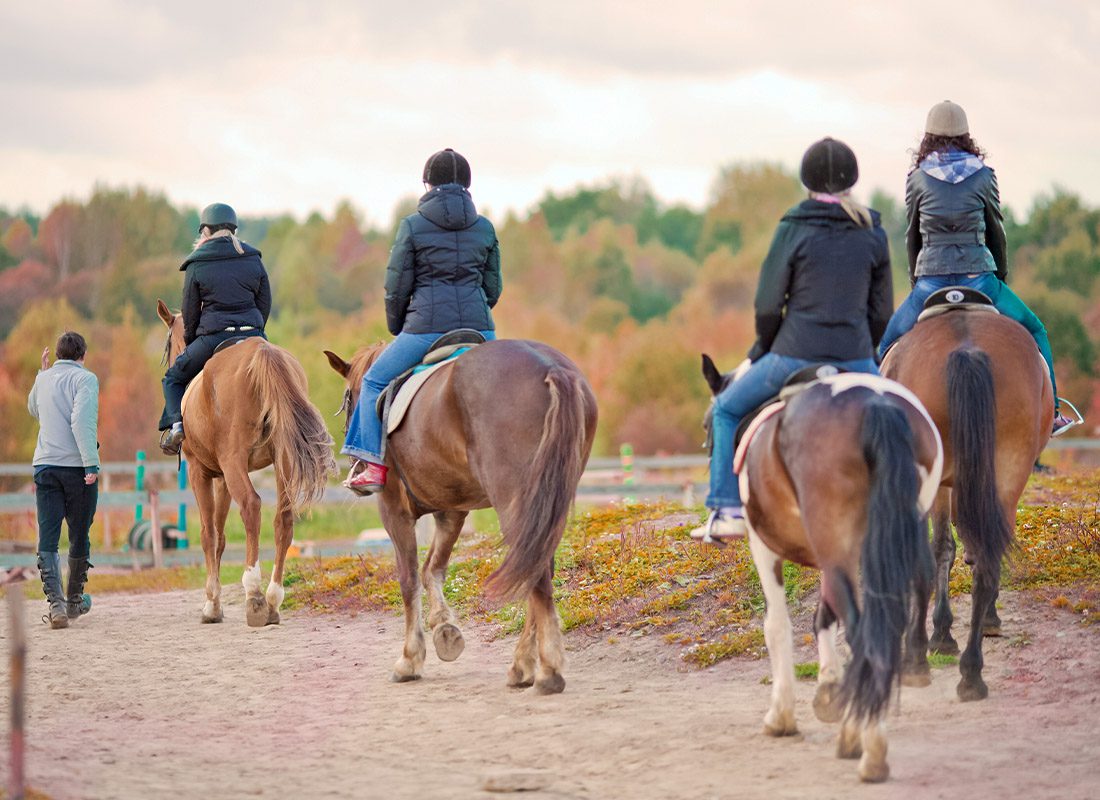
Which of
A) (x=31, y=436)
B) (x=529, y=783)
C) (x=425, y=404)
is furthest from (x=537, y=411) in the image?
(x=31, y=436)

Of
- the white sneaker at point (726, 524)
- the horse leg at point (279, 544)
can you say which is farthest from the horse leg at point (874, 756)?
the horse leg at point (279, 544)

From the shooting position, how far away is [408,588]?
952 centimetres

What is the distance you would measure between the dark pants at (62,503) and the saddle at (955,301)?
7633 mm

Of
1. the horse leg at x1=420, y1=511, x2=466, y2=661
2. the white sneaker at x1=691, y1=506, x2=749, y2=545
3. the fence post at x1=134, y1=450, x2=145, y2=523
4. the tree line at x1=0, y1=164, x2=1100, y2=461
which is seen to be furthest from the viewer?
the tree line at x1=0, y1=164, x2=1100, y2=461

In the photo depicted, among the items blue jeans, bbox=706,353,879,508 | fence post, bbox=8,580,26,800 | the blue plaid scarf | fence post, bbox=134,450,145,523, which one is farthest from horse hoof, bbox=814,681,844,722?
fence post, bbox=134,450,145,523

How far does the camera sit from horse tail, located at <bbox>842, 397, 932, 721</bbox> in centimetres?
615

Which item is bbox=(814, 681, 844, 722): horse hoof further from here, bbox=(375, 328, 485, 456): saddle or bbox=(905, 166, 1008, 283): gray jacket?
bbox=(375, 328, 485, 456): saddle

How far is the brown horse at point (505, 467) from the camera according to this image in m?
8.20

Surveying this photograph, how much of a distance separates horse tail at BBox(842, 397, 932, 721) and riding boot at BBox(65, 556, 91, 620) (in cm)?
879

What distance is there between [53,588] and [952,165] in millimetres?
8638

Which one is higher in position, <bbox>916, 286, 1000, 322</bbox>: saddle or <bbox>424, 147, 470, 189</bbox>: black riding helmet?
<bbox>424, 147, 470, 189</bbox>: black riding helmet

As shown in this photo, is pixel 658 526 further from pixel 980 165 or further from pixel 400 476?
pixel 980 165

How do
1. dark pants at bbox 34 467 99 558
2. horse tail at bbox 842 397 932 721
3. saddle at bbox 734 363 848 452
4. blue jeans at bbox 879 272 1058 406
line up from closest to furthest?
1. horse tail at bbox 842 397 932 721
2. saddle at bbox 734 363 848 452
3. blue jeans at bbox 879 272 1058 406
4. dark pants at bbox 34 467 99 558

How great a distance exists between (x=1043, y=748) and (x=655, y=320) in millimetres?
81627
